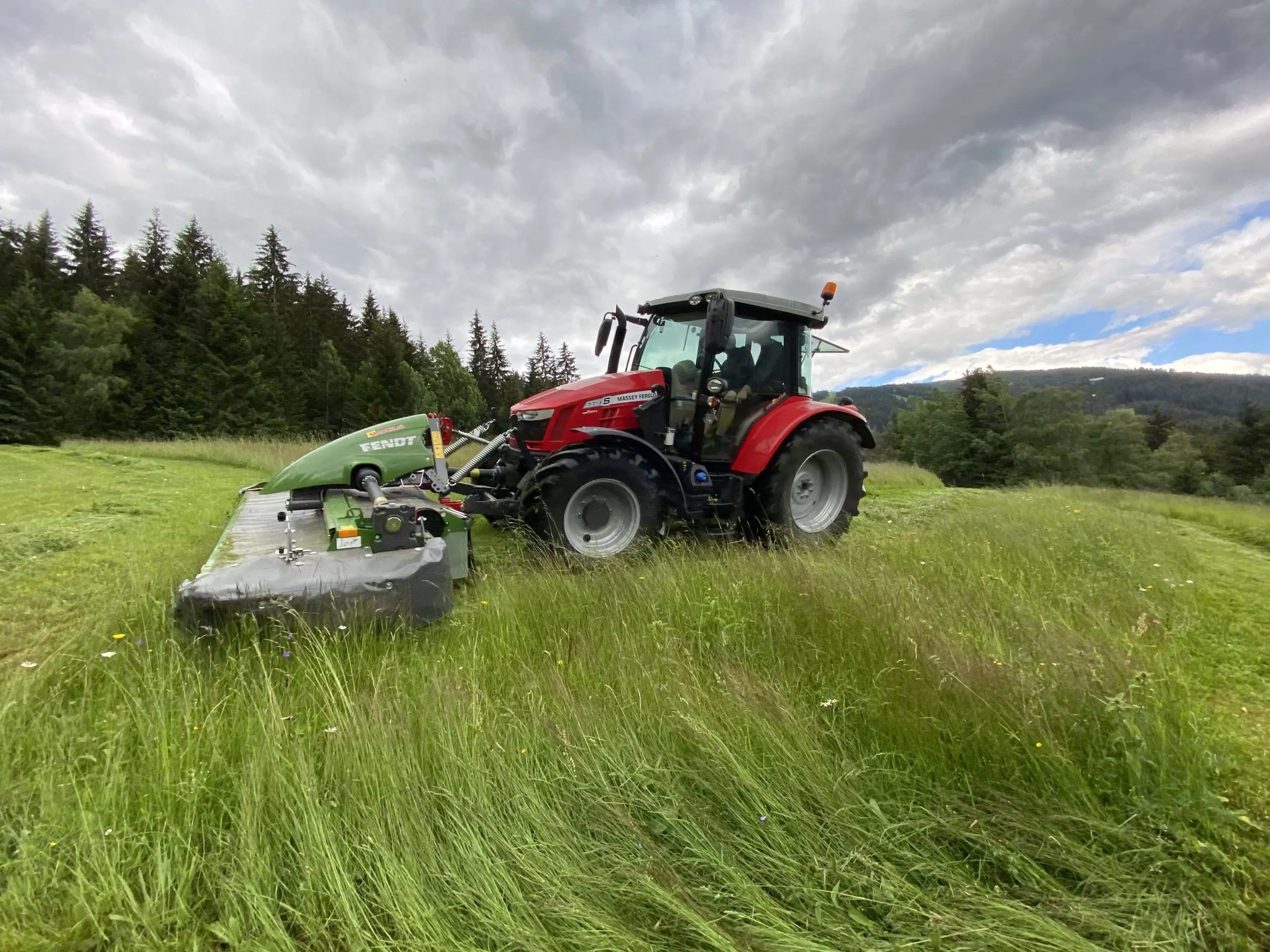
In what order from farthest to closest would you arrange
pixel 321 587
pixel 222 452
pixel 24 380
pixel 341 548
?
1. pixel 24 380
2. pixel 222 452
3. pixel 341 548
4. pixel 321 587

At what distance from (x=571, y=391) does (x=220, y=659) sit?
323 cm

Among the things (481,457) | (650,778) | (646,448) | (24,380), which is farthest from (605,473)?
(24,380)

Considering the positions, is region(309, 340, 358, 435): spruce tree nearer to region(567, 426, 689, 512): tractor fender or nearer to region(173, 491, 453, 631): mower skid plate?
region(567, 426, 689, 512): tractor fender

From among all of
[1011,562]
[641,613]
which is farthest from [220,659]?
[1011,562]

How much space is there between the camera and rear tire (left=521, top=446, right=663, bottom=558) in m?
A: 4.32

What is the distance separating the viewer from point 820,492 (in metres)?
5.92

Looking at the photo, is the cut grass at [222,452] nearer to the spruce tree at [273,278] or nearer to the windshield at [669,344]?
the windshield at [669,344]

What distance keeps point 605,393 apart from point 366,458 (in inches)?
76.5

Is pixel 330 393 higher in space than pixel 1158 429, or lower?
higher

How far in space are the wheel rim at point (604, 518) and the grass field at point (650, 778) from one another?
1.35m

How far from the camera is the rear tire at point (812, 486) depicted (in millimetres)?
5230

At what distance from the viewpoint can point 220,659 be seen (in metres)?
2.47

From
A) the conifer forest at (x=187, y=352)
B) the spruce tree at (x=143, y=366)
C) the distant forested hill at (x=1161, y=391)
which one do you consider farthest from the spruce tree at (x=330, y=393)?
the distant forested hill at (x=1161, y=391)

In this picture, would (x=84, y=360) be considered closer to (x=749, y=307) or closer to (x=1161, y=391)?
(x=749, y=307)
